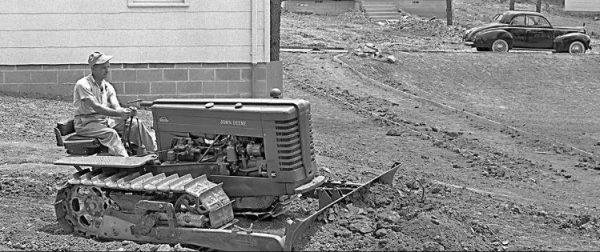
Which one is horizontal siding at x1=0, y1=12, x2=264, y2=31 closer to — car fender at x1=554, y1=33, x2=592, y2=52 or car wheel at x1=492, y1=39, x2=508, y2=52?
car wheel at x1=492, y1=39, x2=508, y2=52

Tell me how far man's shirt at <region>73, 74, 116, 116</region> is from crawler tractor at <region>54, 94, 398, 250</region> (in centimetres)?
35

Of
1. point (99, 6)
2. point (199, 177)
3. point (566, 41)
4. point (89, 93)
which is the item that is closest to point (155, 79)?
point (99, 6)

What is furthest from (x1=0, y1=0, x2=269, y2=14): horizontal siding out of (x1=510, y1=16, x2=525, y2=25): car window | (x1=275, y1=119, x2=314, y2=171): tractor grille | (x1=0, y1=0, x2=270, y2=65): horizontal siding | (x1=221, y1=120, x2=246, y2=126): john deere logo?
(x1=510, y1=16, x2=525, y2=25): car window

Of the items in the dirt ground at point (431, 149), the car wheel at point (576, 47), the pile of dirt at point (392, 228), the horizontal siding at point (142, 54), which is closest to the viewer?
the pile of dirt at point (392, 228)

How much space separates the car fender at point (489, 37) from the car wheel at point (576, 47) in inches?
91.8

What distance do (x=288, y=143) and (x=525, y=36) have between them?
23983mm

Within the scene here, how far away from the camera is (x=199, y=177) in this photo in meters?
9.25

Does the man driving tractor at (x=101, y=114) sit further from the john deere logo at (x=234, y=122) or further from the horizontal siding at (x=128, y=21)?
the horizontal siding at (x=128, y=21)

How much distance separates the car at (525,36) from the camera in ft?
102

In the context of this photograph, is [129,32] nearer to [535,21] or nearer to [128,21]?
[128,21]

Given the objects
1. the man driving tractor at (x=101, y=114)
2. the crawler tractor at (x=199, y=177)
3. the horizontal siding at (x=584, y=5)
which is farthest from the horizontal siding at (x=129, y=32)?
the horizontal siding at (x=584, y=5)

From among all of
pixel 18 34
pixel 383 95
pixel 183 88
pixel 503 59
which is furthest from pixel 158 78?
pixel 503 59

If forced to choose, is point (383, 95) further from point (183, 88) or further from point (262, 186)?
point (262, 186)

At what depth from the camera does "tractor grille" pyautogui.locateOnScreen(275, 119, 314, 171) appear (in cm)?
907
